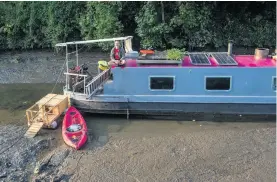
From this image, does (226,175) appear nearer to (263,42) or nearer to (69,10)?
(263,42)

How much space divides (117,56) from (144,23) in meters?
6.87

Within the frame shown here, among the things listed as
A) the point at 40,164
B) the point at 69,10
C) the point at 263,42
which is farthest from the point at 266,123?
the point at 69,10

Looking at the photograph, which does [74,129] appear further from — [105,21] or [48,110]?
[105,21]

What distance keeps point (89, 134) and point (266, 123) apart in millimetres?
5796

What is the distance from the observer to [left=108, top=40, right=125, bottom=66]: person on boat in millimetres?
12820

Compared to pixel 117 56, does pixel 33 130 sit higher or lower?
lower

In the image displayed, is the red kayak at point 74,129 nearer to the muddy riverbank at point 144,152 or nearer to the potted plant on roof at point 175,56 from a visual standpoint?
the muddy riverbank at point 144,152

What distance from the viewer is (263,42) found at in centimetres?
2072

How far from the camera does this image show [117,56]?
43.5 feet

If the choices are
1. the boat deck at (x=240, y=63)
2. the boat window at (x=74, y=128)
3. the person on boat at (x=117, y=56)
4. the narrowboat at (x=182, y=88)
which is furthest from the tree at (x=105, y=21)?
the boat window at (x=74, y=128)

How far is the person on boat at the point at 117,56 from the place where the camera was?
1282cm

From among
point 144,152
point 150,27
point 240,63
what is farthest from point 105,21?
point 144,152

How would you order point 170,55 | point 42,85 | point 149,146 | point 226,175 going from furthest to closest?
point 42,85, point 170,55, point 149,146, point 226,175

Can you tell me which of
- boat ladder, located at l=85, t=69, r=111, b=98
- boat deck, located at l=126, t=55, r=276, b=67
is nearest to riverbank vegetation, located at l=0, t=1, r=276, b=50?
boat deck, located at l=126, t=55, r=276, b=67
